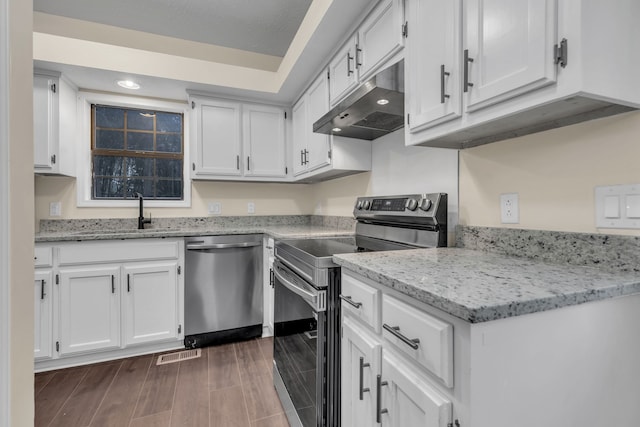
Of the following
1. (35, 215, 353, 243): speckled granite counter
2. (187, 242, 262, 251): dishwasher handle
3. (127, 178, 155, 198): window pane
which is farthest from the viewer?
(127, 178, 155, 198): window pane

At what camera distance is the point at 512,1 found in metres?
0.83

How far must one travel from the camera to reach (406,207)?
150 centimetres

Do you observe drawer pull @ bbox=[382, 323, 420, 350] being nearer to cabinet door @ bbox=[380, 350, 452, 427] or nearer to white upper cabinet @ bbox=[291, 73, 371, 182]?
cabinet door @ bbox=[380, 350, 452, 427]

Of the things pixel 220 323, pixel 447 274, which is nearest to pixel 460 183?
pixel 447 274

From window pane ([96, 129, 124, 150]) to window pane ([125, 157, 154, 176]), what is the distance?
0.15 m

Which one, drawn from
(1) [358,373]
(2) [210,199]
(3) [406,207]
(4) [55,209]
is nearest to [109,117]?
(4) [55,209]

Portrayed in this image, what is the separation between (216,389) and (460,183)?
1.89 m

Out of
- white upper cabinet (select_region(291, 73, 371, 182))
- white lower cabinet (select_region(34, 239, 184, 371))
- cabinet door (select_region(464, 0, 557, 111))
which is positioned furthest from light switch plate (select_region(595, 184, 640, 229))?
white lower cabinet (select_region(34, 239, 184, 371))

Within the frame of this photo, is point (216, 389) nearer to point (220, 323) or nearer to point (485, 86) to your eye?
point (220, 323)

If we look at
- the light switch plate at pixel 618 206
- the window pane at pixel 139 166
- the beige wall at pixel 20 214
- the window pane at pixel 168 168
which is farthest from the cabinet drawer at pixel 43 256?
the light switch plate at pixel 618 206

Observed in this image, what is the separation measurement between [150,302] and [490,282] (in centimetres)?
241

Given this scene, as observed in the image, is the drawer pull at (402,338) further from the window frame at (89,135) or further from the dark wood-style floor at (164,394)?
the window frame at (89,135)

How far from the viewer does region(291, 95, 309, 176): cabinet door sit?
2617 mm

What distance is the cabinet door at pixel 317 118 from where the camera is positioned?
2.18 m
